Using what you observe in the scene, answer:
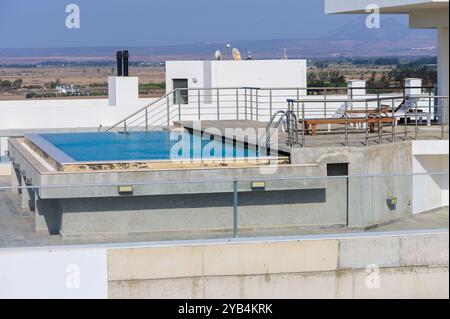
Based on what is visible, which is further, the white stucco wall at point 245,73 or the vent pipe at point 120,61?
the vent pipe at point 120,61

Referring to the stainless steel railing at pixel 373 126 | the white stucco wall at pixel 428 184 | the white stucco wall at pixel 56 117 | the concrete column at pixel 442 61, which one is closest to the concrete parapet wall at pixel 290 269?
the white stucco wall at pixel 428 184

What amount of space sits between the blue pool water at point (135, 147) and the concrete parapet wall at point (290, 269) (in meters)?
2.77

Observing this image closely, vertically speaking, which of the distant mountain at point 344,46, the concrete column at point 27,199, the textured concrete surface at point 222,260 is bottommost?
the textured concrete surface at point 222,260

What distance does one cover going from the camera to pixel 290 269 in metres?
14.0

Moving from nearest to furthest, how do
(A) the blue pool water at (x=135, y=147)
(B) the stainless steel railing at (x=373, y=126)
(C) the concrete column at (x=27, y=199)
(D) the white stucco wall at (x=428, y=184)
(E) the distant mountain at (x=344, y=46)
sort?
(C) the concrete column at (x=27, y=199), (D) the white stucco wall at (x=428, y=184), (A) the blue pool water at (x=135, y=147), (B) the stainless steel railing at (x=373, y=126), (E) the distant mountain at (x=344, y=46)

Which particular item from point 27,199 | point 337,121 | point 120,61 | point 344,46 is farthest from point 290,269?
point 344,46

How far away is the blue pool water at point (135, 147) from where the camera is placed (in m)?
16.8

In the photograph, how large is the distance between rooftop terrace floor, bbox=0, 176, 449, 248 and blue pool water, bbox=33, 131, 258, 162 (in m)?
2.47

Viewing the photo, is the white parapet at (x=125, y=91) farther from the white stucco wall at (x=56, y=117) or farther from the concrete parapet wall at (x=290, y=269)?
the concrete parapet wall at (x=290, y=269)

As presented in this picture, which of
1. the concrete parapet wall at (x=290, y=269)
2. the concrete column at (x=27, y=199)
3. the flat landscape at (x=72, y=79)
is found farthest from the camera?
the flat landscape at (x=72, y=79)

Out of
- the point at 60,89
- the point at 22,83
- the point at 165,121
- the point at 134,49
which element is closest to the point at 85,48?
the point at 134,49

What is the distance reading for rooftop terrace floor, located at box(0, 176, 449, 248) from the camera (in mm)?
13211

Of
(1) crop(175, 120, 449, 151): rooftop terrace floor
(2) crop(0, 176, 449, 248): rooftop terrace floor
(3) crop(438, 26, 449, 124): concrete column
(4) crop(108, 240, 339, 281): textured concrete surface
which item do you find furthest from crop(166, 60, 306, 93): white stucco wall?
(4) crop(108, 240, 339, 281): textured concrete surface

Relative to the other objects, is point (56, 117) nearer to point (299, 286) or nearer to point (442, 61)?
point (442, 61)
